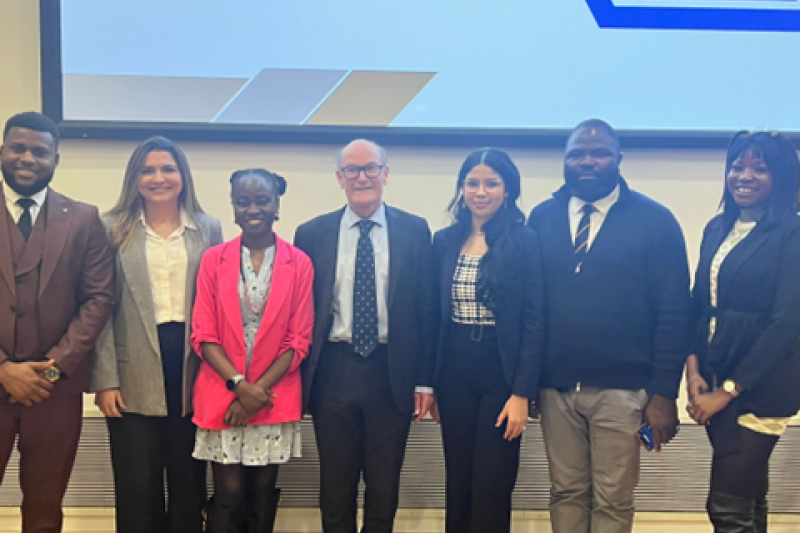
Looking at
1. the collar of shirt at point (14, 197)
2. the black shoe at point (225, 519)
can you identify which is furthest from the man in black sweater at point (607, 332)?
the collar of shirt at point (14, 197)

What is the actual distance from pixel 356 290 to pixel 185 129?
131 cm

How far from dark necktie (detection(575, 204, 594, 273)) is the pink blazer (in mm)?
931

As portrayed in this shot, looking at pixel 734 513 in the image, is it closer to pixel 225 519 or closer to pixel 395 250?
pixel 395 250

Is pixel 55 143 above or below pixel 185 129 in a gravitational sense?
below

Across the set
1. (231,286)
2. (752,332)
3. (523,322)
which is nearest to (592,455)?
(523,322)

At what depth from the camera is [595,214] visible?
1909 mm

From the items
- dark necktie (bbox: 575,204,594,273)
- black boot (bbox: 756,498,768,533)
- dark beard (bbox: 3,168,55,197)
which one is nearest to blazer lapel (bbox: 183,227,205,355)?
dark beard (bbox: 3,168,55,197)

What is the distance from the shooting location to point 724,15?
264 centimetres

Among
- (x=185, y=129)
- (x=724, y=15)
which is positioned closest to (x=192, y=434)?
(x=185, y=129)

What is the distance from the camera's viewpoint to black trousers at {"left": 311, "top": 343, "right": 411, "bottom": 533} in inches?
76.3

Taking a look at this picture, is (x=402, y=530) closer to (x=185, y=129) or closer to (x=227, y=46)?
(x=185, y=129)

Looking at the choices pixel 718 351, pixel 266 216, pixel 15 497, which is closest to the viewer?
pixel 718 351

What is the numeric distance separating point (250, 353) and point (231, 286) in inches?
9.2

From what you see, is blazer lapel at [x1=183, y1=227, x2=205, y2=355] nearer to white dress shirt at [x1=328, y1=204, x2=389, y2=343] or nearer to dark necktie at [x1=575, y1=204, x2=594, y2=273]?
white dress shirt at [x1=328, y1=204, x2=389, y2=343]
